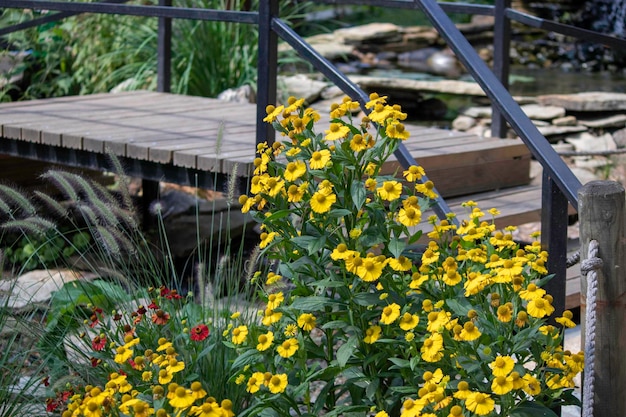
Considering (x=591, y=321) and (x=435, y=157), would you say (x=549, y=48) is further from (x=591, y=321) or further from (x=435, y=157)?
(x=591, y=321)

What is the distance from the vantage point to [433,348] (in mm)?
2174

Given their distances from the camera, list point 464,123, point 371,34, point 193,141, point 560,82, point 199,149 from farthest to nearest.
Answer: point 371,34 → point 560,82 → point 464,123 → point 193,141 → point 199,149

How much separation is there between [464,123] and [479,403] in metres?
5.88

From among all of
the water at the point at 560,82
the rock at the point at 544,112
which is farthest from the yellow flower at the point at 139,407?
the water at the point at 560,82

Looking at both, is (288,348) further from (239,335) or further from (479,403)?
(479,403)

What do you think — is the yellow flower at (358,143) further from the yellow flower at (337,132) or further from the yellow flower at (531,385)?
the yellow flower at (531,385)

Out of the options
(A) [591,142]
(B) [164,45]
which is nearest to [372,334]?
(B) [164,45]

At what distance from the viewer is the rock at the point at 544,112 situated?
7367 millimetres

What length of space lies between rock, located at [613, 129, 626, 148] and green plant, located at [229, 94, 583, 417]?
193 inches

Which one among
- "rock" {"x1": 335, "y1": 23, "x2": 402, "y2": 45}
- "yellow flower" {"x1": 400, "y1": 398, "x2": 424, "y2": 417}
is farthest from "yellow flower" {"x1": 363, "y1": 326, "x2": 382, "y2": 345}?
"rock" {"x1": 335, "y1": 23, "x2": 402, "y2": 45}

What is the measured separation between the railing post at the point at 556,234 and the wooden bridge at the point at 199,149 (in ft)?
3.23

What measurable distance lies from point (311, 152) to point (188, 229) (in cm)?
330

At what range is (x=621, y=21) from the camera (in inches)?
501

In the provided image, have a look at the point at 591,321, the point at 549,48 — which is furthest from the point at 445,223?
the point at 549,48
